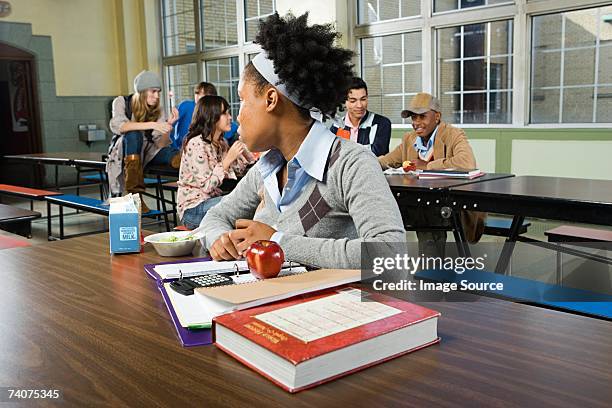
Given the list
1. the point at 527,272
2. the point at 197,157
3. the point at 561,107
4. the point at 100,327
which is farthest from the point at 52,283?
the point at 561,107

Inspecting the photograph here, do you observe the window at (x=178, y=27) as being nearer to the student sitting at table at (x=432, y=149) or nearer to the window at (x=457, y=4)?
the window at (x=457, y=4)

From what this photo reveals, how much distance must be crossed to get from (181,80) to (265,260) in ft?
27.9

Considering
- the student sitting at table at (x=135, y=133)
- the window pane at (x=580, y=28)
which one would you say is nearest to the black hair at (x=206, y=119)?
the student sitting at table at (x=135, y=133)

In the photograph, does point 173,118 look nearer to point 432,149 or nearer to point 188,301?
point 432,149

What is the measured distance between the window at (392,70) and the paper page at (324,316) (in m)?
5.62

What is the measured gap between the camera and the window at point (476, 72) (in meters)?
5.74

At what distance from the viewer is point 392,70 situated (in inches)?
258

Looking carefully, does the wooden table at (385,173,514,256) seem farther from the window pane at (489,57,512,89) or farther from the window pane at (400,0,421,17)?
the window pane at (400,0,421,17)

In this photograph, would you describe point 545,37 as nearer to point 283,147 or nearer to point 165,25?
point 283,147

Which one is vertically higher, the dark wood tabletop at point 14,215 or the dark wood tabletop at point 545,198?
the dark wood tabletop at point 545,198

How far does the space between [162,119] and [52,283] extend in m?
4.00

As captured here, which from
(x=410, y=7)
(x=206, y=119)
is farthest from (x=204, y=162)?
(x=410, y=7)

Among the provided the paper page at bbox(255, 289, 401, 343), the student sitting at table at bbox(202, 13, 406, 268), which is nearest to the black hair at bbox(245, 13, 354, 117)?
the student sitting at table at bbox(202, 13, 406, 268)

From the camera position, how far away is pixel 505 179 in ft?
11.2
